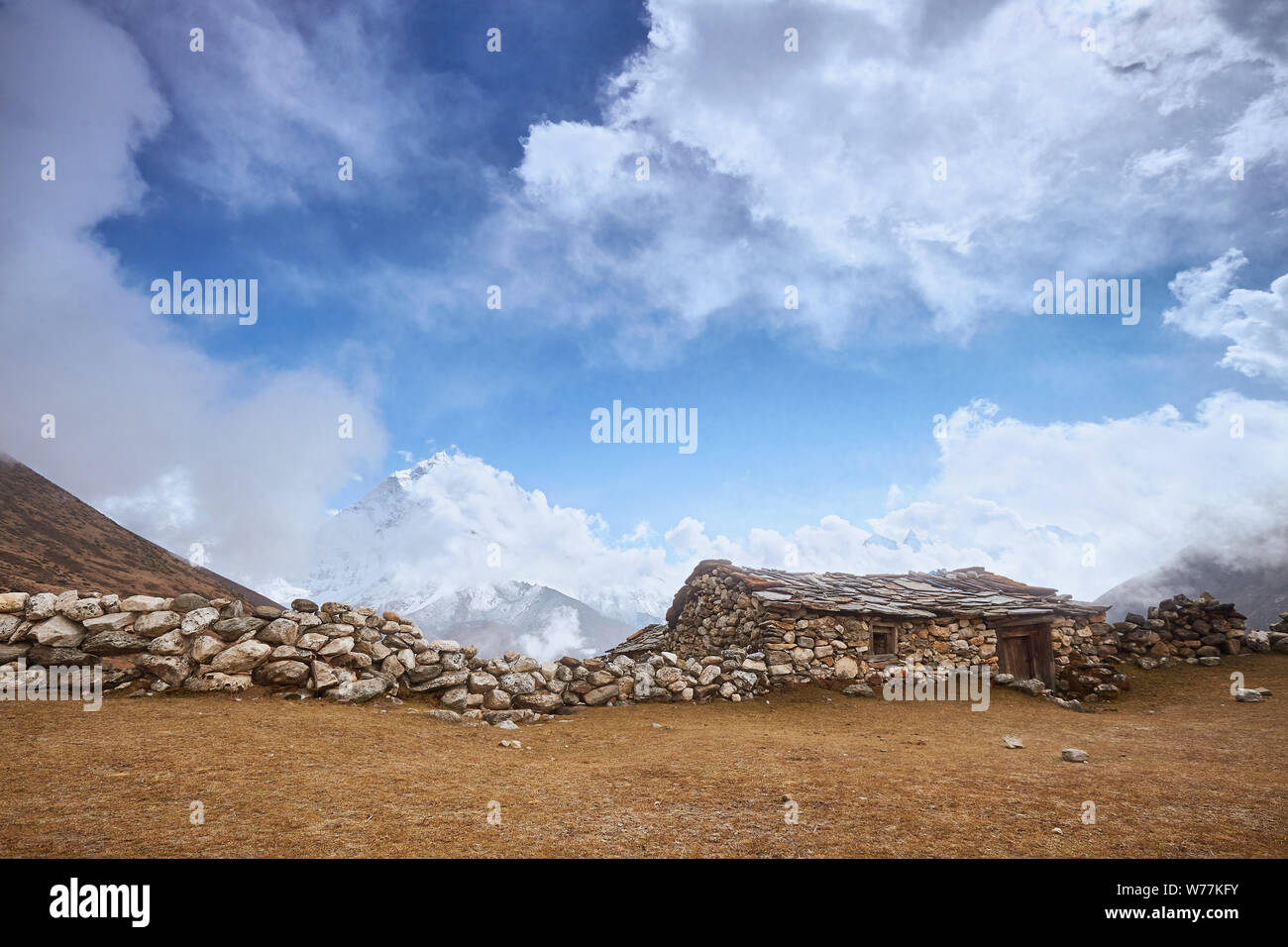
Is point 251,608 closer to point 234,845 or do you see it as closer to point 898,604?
point 234,845

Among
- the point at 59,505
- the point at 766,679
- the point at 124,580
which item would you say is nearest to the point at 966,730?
the point at 766,679

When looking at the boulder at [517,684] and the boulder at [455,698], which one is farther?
the boulder at [517,684]

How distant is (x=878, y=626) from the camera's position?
16.0 meters

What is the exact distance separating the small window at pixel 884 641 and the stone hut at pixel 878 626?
29 mm

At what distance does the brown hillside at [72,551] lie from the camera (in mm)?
35312

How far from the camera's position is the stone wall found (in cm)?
891

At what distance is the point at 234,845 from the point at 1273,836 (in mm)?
7626

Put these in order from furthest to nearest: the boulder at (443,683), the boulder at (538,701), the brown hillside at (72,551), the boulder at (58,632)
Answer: the brown hillside at (72,551)
the boulder at (538,701)
the boulder at (443,683)
the boulder at (58,632)

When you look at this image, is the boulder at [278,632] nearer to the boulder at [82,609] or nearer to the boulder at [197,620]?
the boulder at [197,620]

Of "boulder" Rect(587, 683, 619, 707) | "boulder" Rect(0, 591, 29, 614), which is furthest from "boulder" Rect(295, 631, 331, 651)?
"boulder" Rect(587, 683, 619, 707)

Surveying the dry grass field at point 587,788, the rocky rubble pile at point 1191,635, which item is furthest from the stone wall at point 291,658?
the rocky rubble pile at point 1191,635

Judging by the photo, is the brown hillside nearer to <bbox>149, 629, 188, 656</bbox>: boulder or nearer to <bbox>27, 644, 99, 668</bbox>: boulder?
<bbox>27, 644, 99, 668</bbox>: boulder

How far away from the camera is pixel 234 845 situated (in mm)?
3676
